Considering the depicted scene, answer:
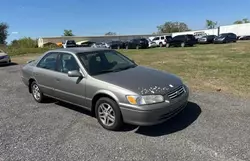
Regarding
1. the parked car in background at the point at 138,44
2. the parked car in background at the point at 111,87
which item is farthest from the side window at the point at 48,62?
the parked car in background at the point at 138,44

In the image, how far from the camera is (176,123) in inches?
174

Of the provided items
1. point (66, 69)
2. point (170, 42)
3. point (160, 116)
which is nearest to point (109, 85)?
point (160, 116)

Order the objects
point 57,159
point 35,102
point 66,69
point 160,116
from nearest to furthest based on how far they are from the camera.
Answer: point 57,159, point 160,116, point 66,69, point 35,102

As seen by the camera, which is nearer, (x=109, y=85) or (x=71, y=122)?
(x=109, y=85)

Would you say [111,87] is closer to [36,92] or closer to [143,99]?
[143,99]

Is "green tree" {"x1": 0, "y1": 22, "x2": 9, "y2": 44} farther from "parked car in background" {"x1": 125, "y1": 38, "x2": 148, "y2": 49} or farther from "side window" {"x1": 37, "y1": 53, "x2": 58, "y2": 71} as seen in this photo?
"side window" {"x1": 37, "y1": 53, "x2": 58, "y2": 71}

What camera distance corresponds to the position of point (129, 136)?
3.98 m

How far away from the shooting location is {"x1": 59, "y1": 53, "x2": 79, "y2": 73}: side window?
4881mm

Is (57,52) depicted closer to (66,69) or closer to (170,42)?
(66,69)

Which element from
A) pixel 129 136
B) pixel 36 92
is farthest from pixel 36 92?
pixel 129 136

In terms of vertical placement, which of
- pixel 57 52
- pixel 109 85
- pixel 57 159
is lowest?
pixel 57 159

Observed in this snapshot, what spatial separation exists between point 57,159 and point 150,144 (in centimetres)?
142

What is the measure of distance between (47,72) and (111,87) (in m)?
2.18

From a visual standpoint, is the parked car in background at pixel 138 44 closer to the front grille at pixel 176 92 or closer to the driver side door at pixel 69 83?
the driver side door at pixel 69 83
